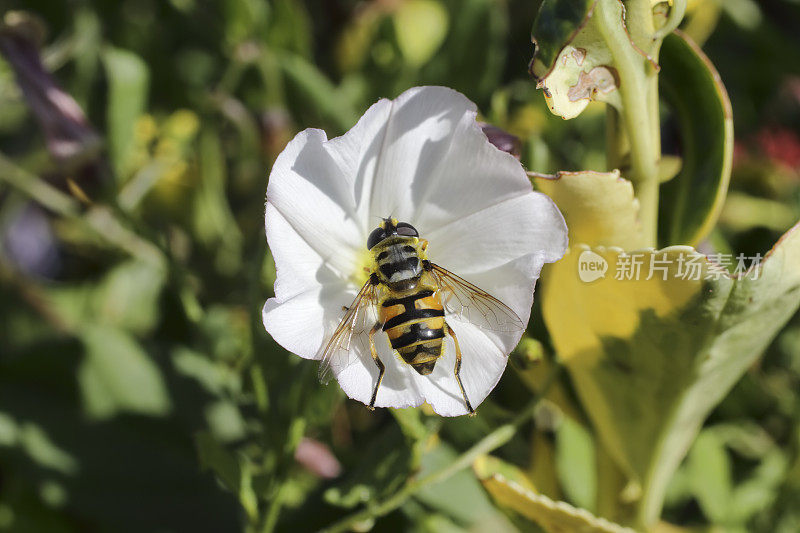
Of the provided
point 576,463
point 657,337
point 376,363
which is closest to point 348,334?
point 376,363

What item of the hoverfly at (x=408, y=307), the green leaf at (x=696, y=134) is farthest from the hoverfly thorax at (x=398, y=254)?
the green leaf at (x=696, y=134)

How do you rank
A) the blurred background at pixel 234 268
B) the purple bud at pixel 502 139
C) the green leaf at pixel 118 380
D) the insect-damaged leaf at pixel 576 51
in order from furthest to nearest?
1. the green leaf at pixel 118 380
2. the blurred background at pixel 234 268
3. the purple bud at pixel 502 139
4. the insect-damaged leaf at pixel 576 51

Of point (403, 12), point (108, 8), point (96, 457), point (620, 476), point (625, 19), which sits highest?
point (108, 8)

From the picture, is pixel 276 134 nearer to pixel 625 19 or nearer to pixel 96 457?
pixel 96 457

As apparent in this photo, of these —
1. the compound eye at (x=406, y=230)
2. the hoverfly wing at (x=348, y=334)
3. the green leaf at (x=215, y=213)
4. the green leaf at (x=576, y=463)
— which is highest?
the green leaf at (x=215, y=213)

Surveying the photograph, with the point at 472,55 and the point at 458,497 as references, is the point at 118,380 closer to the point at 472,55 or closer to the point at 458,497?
the point at 458,497

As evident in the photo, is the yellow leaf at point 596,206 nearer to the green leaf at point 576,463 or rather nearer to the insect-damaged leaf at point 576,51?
the insect-damaged leaf at point 576,51

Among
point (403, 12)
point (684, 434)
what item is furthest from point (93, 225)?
point (684, 434)
